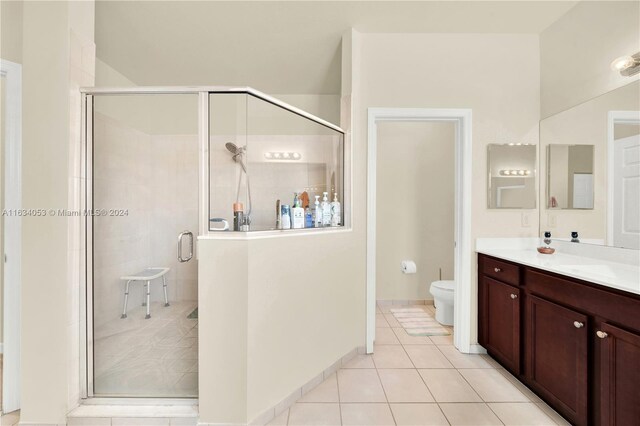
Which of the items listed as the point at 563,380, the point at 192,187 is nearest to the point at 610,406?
the point at 563,380

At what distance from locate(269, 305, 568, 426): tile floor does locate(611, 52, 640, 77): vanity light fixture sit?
2.19 meters

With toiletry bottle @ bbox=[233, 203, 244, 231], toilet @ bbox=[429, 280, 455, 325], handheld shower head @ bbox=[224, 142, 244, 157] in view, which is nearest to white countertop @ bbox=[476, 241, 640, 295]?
toilet @ bbox=[429, 280, 455, 325]

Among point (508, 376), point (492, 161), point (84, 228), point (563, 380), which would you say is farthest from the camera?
point (492, 161)

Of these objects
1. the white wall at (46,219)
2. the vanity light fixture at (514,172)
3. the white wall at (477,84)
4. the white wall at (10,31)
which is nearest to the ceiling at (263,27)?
the white wall at (477,84)

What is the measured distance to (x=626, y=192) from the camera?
1794 mm

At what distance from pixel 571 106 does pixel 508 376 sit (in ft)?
6.95

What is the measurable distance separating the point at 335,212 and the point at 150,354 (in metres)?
1.59

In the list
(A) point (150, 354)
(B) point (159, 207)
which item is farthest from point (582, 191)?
(A) point (150, 354)

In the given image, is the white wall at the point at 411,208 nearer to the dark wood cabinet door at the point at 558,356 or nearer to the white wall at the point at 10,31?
the dark wood cabinet door at the point at 558,356

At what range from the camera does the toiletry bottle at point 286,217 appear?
6.21 feet

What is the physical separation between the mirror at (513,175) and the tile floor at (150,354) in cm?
256

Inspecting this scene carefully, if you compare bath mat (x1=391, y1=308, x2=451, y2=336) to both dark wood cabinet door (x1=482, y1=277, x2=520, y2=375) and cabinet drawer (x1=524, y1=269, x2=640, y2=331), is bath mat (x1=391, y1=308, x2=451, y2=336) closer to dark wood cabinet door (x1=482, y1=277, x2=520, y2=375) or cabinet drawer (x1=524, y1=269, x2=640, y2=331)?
dark wood cabinet door (x1=482, y1=277, x2=520, y2=375)

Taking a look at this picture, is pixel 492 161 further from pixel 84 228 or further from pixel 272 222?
pixel 84 228

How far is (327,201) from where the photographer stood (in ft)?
7.31
